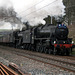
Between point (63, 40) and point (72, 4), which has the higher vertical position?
point (72, 4)

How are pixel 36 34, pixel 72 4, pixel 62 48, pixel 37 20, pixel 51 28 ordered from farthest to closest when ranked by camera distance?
pixel 72 4
pixel 37 20
pixel 36 34
pixel 51 28
pixel 62 48

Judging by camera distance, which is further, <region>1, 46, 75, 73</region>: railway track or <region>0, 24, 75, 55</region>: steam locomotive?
<region>0, 24, 75, 55</region>: steam locomotive

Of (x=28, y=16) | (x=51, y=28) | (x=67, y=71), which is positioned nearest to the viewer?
(x=67, y=71)

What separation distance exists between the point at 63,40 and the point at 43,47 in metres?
2.52

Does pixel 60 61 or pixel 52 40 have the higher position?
pixel 52 40

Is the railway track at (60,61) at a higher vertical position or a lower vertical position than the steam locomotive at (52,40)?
lower

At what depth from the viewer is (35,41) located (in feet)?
55.2

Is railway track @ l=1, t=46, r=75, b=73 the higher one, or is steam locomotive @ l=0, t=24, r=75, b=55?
steam locomotive @ l=0, t=24, r=75, b=55

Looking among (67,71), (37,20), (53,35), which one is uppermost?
(37,20)

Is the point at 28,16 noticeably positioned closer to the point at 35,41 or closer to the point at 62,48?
the point at 35,41

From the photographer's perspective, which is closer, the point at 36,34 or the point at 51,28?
the point at 51,28

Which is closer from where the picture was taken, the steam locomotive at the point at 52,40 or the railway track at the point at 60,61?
the railway track at the point at 60,61

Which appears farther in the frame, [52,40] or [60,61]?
[52,40]

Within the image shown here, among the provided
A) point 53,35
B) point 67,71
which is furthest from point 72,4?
point 67,71
